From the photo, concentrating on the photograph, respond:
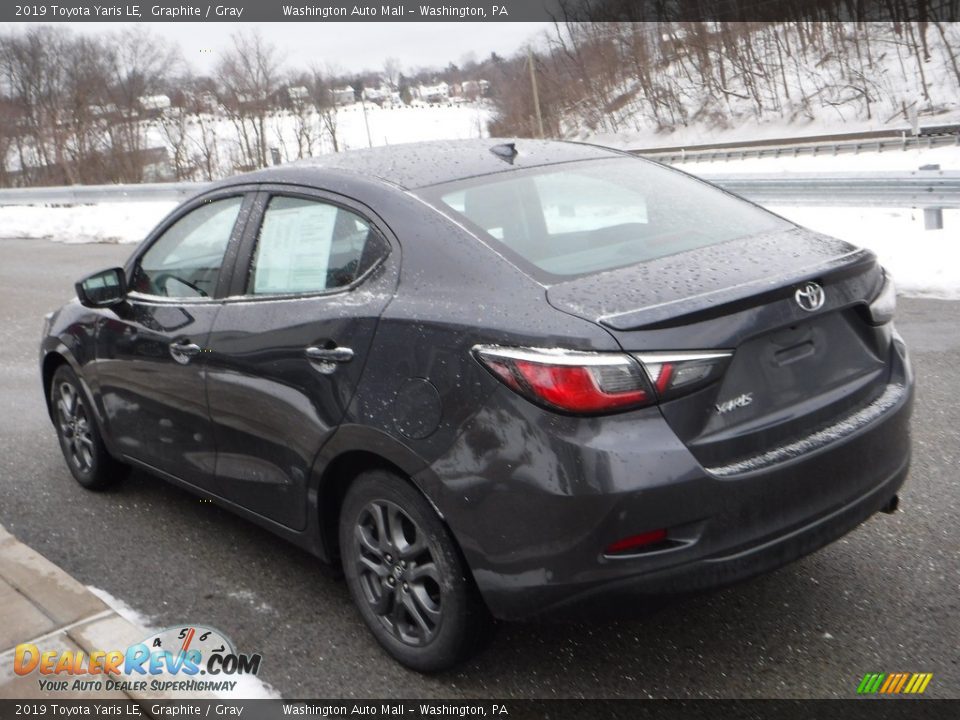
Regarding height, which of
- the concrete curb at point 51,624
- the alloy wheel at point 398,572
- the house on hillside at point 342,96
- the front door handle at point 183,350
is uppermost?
the house on hillside at point 342,96

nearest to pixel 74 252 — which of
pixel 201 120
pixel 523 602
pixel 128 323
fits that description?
pixel 128 323

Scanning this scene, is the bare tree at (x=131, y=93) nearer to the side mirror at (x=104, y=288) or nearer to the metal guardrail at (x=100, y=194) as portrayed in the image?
the metal guardrail at (x=100, y=194)

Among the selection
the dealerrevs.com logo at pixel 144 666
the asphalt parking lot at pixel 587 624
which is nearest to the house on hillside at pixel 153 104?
the asphalt parking lot at pixel 587 624

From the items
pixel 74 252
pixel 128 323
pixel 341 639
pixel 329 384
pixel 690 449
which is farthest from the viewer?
pixel 74 252

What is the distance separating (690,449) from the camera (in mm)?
2664

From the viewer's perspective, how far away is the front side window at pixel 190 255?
13.3ft

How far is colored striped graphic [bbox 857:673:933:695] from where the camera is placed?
2910mm

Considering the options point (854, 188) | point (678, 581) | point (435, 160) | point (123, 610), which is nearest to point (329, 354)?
point (435, 160)

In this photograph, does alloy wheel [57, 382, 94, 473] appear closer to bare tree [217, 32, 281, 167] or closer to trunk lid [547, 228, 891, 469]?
trunk lid [547, 228, 891, 469]

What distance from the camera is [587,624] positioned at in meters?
3.15

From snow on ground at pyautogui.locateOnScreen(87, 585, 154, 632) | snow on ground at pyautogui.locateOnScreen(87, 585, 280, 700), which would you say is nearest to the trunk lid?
snow on ground at pyautogui.locateOnScreen(87, 585, 280, 700)

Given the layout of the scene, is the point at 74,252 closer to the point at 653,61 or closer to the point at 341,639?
the point at 341,639

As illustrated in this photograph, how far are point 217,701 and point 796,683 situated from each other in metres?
1.76

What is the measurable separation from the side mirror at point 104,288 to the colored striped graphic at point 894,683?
339 cm
